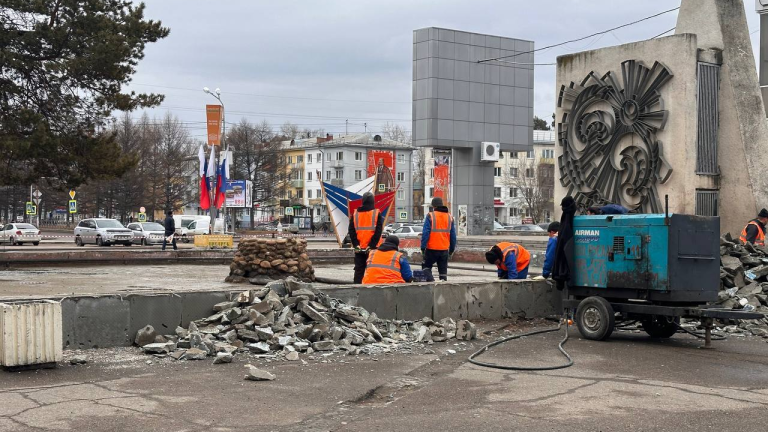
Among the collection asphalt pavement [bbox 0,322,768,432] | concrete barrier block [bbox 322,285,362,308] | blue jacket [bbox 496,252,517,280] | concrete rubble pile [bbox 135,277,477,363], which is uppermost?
blue jacket [bbox 496,252,517,280]

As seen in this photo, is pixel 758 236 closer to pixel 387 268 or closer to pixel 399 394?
pixel 387 268

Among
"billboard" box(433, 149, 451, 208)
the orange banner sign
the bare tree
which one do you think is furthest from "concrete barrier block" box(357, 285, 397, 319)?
the bare tree

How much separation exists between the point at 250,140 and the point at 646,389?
270 feet

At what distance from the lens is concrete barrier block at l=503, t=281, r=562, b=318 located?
1392 cm

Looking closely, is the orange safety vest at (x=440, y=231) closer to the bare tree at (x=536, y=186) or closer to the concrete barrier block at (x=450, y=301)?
the concrete barrier block at (x=450, y=301)

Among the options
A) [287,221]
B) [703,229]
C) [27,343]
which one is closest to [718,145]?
[703,229]

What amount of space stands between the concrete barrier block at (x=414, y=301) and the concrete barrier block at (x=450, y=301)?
0.10 meters

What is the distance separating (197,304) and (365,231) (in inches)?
179

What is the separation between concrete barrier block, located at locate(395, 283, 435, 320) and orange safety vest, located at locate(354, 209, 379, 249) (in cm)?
236

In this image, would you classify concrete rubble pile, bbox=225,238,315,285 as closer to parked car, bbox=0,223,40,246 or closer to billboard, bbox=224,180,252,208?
parked car, bbox=0,223,40,246

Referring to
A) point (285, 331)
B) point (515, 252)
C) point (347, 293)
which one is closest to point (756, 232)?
point (515, 252)

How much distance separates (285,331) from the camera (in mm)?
10594

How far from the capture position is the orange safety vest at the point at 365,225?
49.3 ft

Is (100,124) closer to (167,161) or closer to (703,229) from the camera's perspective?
(703,229)
